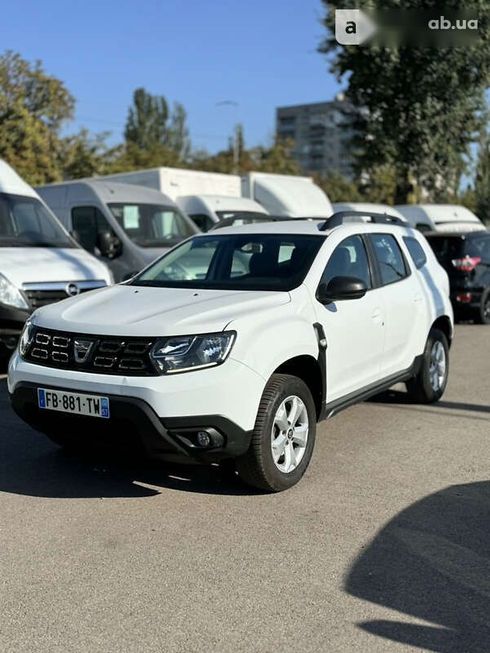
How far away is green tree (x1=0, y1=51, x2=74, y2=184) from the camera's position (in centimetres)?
2541

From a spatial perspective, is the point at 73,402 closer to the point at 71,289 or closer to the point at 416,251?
the point at 416,251

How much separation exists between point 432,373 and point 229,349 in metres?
3.25

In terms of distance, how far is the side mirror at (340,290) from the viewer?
4977 mm

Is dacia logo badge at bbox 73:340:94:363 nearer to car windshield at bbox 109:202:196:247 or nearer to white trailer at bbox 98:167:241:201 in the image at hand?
car windshield at bbox 109:202:196:247

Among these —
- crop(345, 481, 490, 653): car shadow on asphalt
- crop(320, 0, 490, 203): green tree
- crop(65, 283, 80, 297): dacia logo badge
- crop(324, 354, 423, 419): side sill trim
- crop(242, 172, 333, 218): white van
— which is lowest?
crop(345, 481, 490, 653): car shadow on asphalt

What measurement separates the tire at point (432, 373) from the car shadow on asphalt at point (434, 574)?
2.19 metres

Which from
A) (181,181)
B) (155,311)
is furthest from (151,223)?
(155,311)

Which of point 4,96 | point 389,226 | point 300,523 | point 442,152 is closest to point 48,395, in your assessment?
point 300,523

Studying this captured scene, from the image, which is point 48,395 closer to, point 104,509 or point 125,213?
point 104,509

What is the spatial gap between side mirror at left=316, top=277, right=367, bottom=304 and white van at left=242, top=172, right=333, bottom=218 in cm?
1137

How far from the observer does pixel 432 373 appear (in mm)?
6895

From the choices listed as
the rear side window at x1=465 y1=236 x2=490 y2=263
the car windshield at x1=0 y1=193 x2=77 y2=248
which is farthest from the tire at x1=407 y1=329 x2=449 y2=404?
the rear side window at x1=465 y1=236 x2=490 y2=263

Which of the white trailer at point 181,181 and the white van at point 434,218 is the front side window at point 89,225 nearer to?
the white trailer at point 181,181

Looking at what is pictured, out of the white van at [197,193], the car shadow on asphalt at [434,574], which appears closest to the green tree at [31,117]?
the white van at [197,193]
